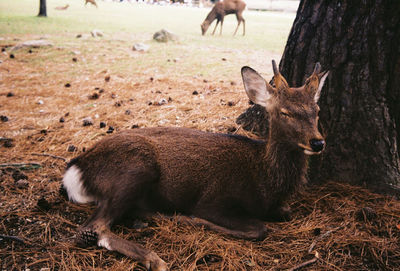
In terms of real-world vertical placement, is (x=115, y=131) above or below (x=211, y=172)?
below

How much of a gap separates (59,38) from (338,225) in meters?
10.9

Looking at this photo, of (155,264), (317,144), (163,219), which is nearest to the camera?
(155,264)

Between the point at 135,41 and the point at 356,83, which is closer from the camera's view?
the point at 356,83

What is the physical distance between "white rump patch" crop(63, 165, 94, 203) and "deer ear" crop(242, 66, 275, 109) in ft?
5.53

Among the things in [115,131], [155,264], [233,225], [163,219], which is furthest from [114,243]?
[115,131]

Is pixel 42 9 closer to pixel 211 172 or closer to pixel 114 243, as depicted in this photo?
pixel 211 172

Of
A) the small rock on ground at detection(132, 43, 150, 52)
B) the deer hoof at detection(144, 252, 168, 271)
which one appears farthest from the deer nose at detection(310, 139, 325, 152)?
the small rock on ground at detection(132, 43, 150, 52)

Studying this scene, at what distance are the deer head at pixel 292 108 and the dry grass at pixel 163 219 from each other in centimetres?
70

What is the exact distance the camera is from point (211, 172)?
277 centimetres

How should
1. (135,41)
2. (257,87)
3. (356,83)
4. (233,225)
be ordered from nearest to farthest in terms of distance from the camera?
(233,225), (257,87), (356,83), (135,41)

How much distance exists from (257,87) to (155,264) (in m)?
1.69

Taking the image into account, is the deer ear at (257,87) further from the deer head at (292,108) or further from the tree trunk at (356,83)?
the tree trunk at (356,83)

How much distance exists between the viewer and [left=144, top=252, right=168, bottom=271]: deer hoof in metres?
2.09

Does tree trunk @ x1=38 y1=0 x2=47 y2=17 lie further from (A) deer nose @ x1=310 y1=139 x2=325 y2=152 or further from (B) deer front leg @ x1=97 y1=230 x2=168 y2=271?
(A) deer nose @ x1=310 y1=139 x2=325 y2=152
